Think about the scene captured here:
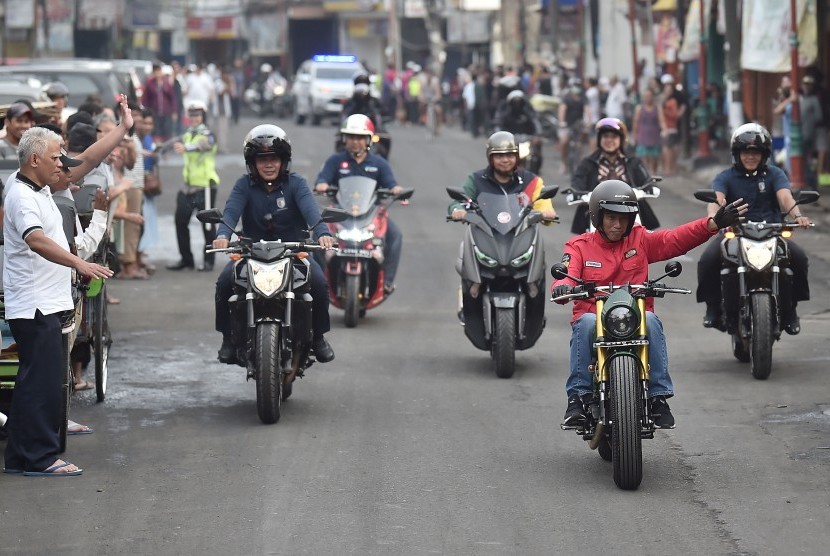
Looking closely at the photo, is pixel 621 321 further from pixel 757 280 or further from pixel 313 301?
pixel 757 280

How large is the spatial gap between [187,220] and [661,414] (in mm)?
10417

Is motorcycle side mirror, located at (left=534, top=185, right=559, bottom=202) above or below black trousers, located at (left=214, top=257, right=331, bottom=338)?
above

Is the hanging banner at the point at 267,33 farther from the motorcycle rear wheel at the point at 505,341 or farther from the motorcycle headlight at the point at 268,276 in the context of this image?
the motorcycle headlight at the point at 268,276

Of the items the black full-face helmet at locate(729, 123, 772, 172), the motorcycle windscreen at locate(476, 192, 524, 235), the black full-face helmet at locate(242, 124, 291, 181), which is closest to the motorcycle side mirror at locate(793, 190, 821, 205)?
the black full-face helmet at locate(729, 123, 772, 172)

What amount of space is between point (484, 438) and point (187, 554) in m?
2.88

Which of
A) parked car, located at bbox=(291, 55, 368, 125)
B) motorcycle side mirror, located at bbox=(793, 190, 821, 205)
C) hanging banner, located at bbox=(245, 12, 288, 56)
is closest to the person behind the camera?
motorcycle side mirror, located at bbox=(793, 190, 821, 205)

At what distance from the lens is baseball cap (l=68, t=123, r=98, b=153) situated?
44.5 feet

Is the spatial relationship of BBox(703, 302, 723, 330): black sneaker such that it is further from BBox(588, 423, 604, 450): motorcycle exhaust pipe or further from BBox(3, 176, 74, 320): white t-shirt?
BBox(3, 176, 74, 320): white t-shirt

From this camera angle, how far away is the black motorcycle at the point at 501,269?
469 inches

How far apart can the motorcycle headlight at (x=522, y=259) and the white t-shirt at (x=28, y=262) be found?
395cm

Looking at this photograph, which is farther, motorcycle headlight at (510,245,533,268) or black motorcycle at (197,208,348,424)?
motorcycle headlight at (510,245,533,268)

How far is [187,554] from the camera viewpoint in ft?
23.4

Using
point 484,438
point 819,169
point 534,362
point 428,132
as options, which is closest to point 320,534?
point 484,438

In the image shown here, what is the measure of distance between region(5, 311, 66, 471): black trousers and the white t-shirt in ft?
0.29
